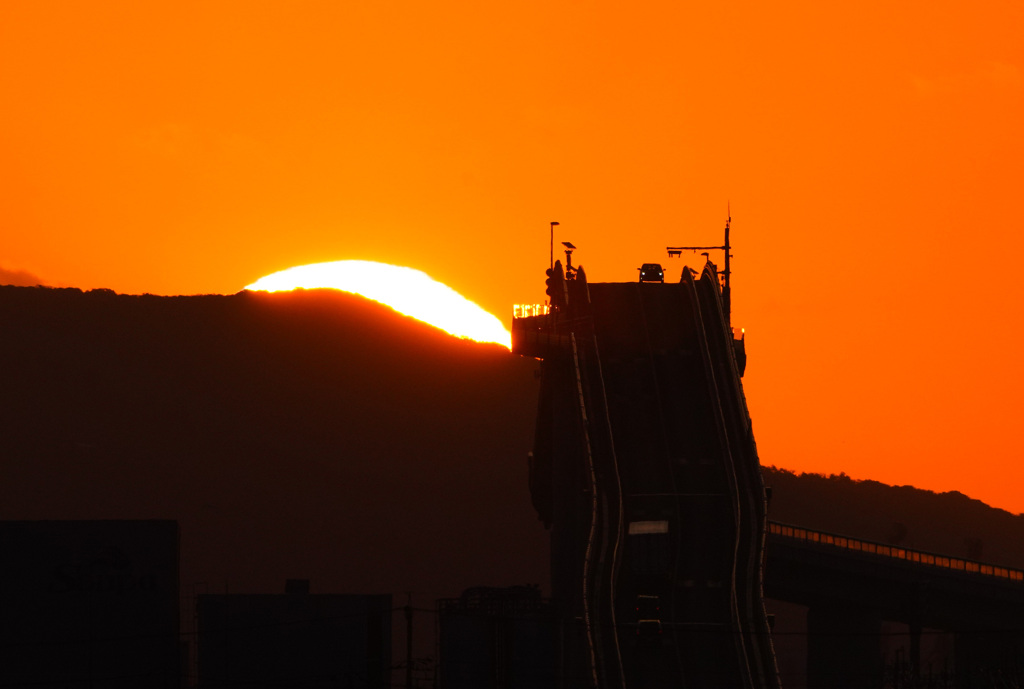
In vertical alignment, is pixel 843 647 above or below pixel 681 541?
below

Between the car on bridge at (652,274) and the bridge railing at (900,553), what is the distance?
17543mm

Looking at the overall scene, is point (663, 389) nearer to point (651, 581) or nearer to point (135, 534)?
point (651, 581)

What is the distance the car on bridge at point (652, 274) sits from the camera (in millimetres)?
102688

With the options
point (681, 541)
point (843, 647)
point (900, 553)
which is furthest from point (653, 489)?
point (843, 647)

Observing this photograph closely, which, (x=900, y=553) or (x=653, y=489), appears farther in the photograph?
(x=900, y=553)

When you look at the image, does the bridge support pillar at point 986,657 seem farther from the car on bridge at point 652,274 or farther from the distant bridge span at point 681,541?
the car on bridge at point 652,274

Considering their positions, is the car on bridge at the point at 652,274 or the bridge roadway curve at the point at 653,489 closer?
the bridge roadway curve at the point at 653,489

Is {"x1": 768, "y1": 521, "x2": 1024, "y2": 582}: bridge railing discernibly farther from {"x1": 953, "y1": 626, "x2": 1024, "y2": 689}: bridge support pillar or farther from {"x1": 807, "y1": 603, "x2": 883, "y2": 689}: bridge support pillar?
{"x1": 807, "y1": 603, "x2": 883, "y2": 689}: bridge support pillar

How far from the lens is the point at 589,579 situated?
78.6 meters

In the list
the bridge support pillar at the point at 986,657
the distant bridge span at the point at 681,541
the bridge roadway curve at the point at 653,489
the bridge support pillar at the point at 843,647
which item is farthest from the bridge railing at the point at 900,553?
the bridge roadway curve at the point at 653,489

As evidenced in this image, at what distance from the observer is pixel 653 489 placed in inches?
3263

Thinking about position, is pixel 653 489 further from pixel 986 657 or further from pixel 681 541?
pixel 986 657

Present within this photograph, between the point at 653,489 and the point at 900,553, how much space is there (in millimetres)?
22838

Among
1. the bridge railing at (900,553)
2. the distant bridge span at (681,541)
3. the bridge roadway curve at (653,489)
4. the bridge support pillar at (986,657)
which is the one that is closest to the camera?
the bridge roadway curve at (653,489)
